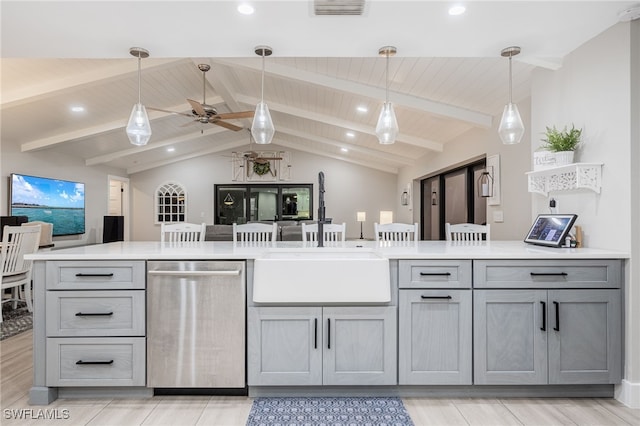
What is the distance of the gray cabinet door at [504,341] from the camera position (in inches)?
84.0

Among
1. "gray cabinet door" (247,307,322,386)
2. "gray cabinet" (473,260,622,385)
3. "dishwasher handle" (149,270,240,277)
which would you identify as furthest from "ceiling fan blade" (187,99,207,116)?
"gray cabinet" (473,260,622,385)

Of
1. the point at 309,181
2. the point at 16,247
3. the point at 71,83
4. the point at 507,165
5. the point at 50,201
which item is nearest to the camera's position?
the point at 16,247

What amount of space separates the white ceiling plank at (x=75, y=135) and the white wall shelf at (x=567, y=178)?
5610 mm

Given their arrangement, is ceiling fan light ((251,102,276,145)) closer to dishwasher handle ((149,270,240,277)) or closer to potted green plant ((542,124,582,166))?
dishwasher handle ((149,270,240,277))

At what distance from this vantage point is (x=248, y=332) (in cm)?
214

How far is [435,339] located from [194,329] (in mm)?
1395

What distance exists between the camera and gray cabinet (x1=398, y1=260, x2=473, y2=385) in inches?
84.3

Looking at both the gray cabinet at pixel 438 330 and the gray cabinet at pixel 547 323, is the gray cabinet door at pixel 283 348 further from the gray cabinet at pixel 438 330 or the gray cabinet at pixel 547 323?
the gray cabinet at pixel 547 323

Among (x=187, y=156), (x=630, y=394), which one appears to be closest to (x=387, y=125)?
(x=630, y=394)

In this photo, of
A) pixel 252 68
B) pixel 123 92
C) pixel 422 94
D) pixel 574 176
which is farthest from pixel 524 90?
pixel 123 92

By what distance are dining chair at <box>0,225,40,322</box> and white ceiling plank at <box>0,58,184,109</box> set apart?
1664mm

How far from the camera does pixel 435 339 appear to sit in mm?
2145

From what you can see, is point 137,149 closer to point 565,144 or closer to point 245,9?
point 245,9

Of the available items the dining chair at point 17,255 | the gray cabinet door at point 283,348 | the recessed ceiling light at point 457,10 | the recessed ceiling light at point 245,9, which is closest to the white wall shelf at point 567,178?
the recessed ceiling light at point 457,10
